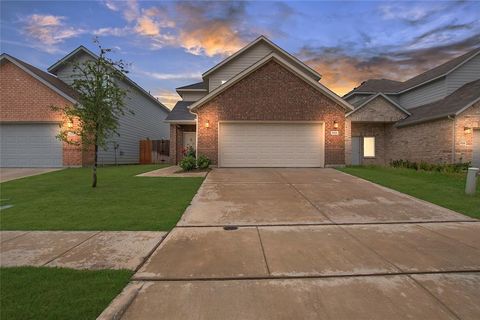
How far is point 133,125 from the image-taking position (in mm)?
23109

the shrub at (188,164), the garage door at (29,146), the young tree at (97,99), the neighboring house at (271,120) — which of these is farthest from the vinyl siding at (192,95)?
the young tree at (97,99)

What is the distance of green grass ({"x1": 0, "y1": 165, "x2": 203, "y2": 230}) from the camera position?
5910 millimetres

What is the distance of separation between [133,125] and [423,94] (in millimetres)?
22493

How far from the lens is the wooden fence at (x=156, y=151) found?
2336 cm

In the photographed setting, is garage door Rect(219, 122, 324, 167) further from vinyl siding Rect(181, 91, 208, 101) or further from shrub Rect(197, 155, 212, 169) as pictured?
vinyl siding Rect(181, 91, 208, 101)

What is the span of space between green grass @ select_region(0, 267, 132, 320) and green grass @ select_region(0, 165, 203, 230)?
204 centimetres

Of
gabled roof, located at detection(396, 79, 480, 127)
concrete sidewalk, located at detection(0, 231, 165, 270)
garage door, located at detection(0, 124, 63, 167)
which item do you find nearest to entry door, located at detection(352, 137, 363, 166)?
gabled roof, located at detection(396, 79, 480, 127)

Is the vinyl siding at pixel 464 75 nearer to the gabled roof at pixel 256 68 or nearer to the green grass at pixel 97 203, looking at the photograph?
the gabled roof at pixel 256 68

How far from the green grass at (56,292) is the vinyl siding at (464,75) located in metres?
22.9

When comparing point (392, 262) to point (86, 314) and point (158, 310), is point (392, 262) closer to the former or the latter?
point (158, 310)

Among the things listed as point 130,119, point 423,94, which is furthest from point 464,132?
point 130,119

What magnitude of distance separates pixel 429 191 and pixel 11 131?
21013 millimetres

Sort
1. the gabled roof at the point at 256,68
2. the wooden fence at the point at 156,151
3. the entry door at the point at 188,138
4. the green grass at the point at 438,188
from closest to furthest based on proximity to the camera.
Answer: the green grass at the point at 438,188, the gabled roof at the point at 256,68, the entry door at the point at 188,138, the wooden fence at the point at 156,151

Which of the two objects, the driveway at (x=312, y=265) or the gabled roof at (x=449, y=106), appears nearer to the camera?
the driveway at (x=312, y=265)
